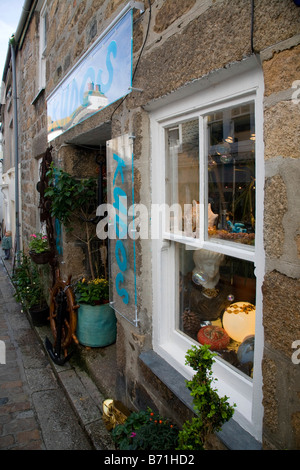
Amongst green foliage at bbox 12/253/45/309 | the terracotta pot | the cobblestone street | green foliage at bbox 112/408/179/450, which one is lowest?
the cobblestone street

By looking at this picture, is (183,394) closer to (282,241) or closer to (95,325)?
(282,241)

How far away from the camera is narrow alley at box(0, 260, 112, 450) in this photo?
2562 millimetres

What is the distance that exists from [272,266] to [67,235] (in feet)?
10.1

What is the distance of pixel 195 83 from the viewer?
1.71 metres

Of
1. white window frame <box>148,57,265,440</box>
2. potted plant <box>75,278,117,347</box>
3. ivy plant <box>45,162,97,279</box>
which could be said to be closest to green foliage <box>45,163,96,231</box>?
ivy plant <box>45,162,97,279</box>

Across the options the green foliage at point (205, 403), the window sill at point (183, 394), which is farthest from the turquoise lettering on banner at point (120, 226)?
the green foliage at point (205, 403)

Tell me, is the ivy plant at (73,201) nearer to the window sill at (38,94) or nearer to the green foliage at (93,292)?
the green foliage at (93,292)

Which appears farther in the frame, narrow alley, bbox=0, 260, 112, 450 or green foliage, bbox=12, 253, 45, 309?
green foliage, bbox=12, 253, 45, 309

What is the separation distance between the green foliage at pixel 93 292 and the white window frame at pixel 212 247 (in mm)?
1431

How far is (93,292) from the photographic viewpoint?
12.0 ft

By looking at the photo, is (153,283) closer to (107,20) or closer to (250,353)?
(250,353)

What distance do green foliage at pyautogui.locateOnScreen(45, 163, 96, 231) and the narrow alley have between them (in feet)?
5.26

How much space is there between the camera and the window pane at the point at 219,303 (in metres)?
1.79

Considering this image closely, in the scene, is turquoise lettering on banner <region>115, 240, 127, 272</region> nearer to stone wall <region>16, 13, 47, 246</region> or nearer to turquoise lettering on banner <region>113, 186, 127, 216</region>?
turquoise lettering on banner <region>113, 186, 127, 216</region>
